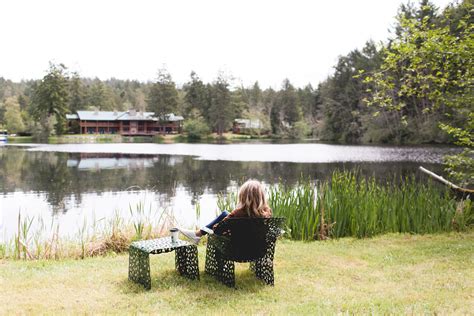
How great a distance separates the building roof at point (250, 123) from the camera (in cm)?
7557

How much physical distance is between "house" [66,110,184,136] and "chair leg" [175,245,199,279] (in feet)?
228

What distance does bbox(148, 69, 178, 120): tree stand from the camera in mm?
71438

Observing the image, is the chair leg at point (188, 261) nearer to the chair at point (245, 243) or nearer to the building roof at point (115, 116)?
the chair at point (245, 243)

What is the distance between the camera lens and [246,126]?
252 feet

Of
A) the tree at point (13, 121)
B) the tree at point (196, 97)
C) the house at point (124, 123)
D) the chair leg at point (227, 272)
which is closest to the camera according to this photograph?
the chair leg at point (227, 272)

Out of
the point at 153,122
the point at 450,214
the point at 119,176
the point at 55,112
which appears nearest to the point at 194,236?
the point at 450,214

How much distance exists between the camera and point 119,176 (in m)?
20.4

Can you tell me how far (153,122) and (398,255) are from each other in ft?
240

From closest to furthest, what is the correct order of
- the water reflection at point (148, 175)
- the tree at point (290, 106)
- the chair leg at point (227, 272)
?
1. the chair leg at point (227, 272)
2. the water reflection at point (148, 175)
3. the tree at point (290, 106)

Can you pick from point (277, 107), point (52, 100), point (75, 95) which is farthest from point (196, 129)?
point (75, 95)

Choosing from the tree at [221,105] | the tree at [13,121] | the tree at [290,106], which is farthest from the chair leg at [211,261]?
the tree at [290,106]

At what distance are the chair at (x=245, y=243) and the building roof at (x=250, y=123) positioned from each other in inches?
2809

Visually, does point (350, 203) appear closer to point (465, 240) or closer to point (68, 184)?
point (465, 240)

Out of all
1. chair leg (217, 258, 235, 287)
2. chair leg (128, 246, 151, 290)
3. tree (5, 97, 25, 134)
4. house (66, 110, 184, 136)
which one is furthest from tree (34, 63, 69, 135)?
chair leg (217, 258, 235, 287)
